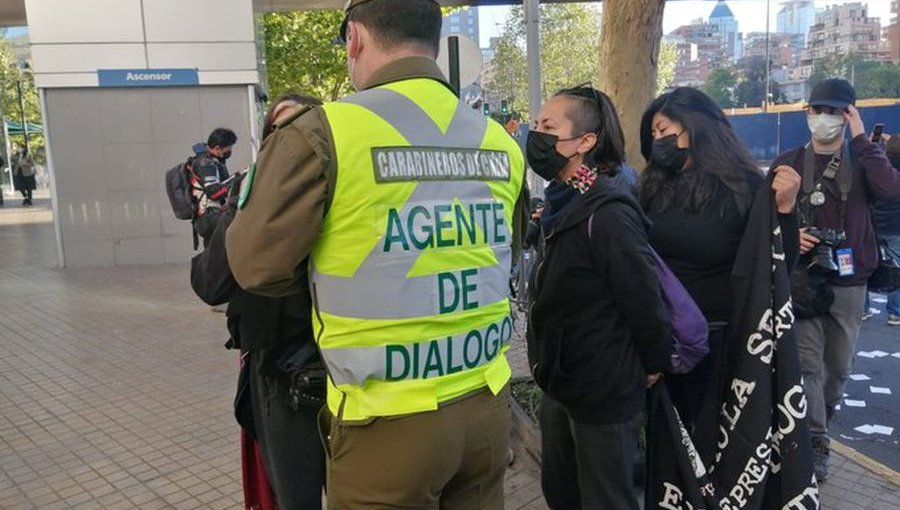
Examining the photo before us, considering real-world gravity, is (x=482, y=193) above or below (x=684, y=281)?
above

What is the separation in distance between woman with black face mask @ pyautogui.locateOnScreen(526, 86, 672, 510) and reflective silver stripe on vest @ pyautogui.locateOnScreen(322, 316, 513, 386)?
2.45 ft

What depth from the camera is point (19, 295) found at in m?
9.31

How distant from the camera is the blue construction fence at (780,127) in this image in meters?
17.4

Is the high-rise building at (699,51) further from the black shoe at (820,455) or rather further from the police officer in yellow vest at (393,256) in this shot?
the police officer in yellow vest at (393,256)

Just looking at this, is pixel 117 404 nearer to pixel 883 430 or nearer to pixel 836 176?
pixel 836 176

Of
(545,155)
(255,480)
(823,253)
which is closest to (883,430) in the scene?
(823,253)

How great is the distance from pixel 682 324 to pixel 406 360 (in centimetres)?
124

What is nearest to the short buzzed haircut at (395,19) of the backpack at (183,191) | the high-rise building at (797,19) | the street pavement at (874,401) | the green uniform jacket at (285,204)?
the green uniform jacket at (285,204)

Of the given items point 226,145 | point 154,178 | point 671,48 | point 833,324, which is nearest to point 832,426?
point 833,324

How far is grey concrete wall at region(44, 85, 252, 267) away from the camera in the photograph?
11258mm

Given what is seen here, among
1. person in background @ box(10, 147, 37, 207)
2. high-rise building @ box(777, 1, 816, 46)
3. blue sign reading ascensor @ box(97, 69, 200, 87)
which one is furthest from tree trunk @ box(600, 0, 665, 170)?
high-rise building @ box(777, 1, 816, 46)

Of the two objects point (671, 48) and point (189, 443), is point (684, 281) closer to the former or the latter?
point (189, 443)

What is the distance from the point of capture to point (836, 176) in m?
3.67

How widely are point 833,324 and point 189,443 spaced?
3.61 metres
